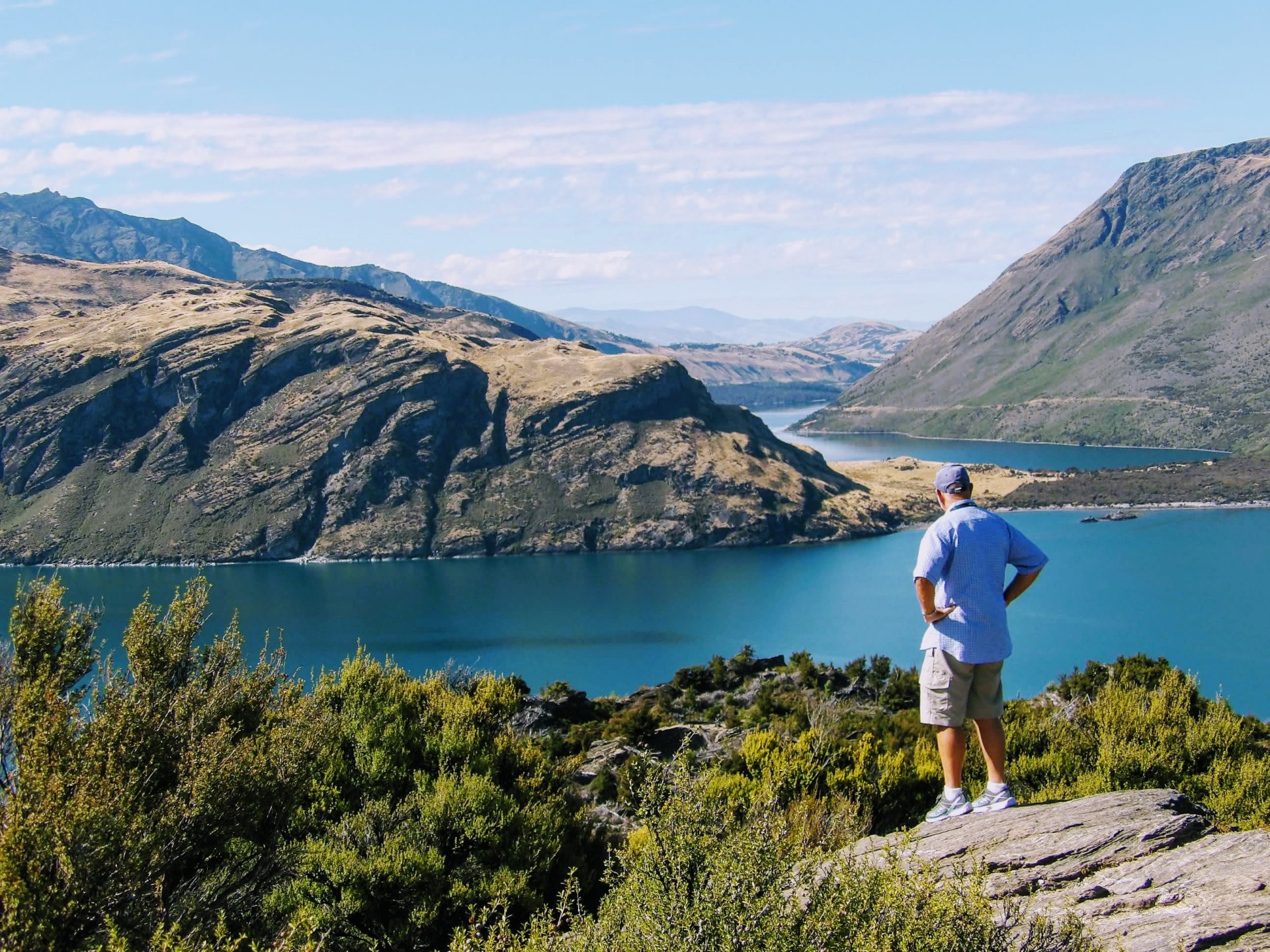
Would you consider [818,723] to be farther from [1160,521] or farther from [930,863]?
[1160,521]

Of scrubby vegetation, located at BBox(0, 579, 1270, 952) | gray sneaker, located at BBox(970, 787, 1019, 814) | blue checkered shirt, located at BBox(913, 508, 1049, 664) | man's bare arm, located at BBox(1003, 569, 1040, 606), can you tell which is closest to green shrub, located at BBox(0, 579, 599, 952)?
scrubby vegetation, located at BBox(0, 579, 1270, 952)

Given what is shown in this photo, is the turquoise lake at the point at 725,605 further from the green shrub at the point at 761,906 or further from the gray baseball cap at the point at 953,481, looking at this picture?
the gray baseball cap at the point at 953,481

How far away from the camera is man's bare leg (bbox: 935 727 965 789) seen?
1180cm

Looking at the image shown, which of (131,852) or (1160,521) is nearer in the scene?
(131,852)

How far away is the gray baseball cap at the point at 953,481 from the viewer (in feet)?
39.1

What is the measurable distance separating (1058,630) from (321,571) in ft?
396

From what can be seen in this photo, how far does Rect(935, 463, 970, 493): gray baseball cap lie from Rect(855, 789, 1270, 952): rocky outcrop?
3940mm

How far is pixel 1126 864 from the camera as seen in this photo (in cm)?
1040

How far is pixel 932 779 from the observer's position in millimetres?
19203

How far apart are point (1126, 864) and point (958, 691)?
7.98ft

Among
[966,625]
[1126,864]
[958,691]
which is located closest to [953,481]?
[966,625]

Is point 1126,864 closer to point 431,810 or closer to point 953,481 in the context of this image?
point 953,481

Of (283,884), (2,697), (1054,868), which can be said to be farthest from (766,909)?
(2,697)

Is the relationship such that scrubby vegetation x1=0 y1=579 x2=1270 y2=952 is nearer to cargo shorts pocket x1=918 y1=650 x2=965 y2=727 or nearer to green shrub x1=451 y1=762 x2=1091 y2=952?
green shrub x1=451 y1=762 x2=1091 y2=952
